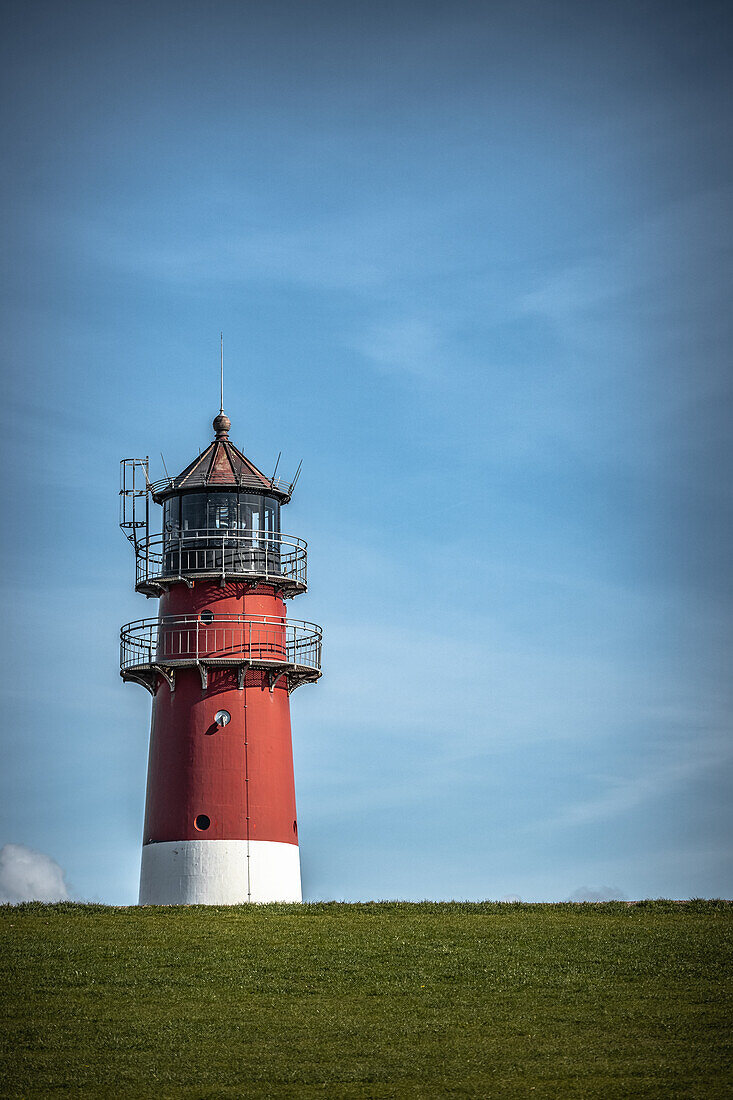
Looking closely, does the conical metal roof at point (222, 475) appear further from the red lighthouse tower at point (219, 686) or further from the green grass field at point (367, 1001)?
the green grass field at point (367, 1001)

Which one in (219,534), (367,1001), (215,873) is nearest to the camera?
(367,1001)

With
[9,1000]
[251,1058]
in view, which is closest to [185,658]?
[9,1000]

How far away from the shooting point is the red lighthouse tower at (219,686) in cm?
3866

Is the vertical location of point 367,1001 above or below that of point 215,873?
below

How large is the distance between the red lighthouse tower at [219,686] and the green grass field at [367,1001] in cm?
314

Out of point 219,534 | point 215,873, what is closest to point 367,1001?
point 215,873

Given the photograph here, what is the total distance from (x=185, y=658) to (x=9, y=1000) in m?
14.2

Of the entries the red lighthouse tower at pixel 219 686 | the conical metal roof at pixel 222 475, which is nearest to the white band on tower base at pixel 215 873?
the red lighthouse tower at pixel 219 686

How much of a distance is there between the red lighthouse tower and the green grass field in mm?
3141

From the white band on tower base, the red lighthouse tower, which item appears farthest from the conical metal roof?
the white band on tower base

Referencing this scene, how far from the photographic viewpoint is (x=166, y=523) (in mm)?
41406

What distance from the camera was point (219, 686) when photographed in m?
39.8

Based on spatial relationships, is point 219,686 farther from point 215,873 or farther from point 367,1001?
point 367,1001

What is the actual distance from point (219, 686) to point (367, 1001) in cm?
1440
